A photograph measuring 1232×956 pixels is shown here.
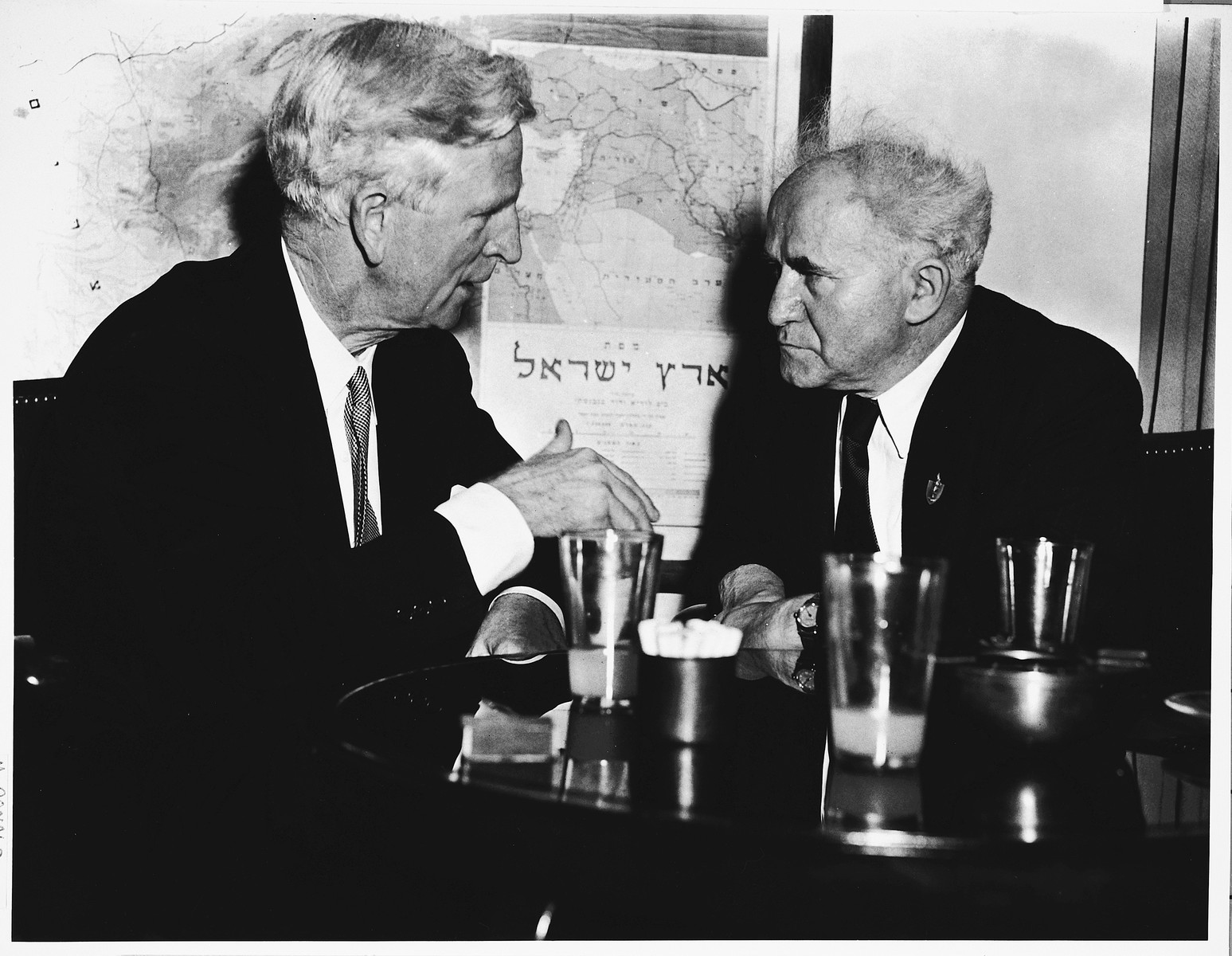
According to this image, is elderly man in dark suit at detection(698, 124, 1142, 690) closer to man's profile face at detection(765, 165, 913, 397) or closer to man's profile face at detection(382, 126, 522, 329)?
man's profile face at detection(765, 165, 913, 397)

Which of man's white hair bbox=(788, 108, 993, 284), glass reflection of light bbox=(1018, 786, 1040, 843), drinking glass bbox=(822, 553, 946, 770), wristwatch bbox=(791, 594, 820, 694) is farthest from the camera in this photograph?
man's white hair bbox=(788, 108, 993, 284)

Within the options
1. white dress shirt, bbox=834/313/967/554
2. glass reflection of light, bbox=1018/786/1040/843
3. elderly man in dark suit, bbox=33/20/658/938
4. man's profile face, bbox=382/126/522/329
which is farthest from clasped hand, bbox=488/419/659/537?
glass reflection of light, bbox=1018/786/1040/843

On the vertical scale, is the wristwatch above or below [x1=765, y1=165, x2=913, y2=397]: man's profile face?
below

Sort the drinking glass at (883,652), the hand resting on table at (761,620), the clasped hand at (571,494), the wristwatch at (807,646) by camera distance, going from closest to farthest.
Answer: the drinking glass at (883,652) < the wristwatch at (807,646) < the hand resting on table at (761,620) < the clasped hand at (571,494)

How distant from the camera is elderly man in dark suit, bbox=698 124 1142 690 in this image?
5.96 feet

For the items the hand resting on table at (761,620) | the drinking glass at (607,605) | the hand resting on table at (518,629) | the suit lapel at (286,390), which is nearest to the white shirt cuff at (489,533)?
the hand resting on table at (518,629)

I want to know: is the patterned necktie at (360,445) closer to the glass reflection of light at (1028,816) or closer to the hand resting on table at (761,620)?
the hand resting on table at (761,620)

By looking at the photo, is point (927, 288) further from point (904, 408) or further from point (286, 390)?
point (286, 390)

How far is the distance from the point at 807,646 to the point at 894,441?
58 centimetres

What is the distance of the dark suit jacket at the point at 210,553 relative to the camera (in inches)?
55.4

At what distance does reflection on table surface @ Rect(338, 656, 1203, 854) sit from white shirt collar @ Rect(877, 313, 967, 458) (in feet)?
2.89

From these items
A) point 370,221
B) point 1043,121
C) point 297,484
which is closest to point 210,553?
point 297,484

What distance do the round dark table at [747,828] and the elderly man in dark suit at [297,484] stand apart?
0.16 metres

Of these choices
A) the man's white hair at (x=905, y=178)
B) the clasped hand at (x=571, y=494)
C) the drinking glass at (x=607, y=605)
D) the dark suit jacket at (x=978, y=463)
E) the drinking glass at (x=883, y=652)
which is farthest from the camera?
the man's white hair at (x=905, y=178)
